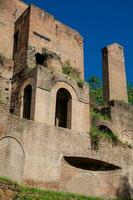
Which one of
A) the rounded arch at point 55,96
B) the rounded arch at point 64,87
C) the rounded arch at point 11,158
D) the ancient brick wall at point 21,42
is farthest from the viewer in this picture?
the ancient brick wall at point 21,42

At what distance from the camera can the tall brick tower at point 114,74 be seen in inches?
873

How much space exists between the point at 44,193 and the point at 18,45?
8.70m

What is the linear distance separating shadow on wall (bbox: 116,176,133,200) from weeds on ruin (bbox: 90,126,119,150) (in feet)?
5.72

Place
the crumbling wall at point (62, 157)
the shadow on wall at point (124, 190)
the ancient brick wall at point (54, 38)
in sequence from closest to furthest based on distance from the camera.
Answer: the crumbling wall at point (62, 157) < the shadow on wall at point (124, 190) < the ancient brick wall at point (54, 38)

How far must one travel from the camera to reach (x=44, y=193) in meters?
12.9

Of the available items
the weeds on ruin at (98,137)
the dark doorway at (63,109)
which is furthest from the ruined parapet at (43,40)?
the weeds on ruin at (98,137)

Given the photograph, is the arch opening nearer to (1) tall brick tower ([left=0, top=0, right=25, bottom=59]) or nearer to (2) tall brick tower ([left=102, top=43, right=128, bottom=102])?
(2) tall brick tower ([left=102, top=43, right=128, bottom=102])

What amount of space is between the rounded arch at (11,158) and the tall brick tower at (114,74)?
8.83 meters

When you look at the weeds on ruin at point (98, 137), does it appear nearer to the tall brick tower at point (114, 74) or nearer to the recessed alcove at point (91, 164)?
the recessed alcove at point (91, 164)

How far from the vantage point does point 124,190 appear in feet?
56.1

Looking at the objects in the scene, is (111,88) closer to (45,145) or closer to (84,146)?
(84,146)

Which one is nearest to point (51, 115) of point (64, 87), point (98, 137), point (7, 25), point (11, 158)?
point (64, 87)

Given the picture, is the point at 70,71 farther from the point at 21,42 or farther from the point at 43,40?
the point at 21,42

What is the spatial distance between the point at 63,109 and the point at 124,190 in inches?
184
